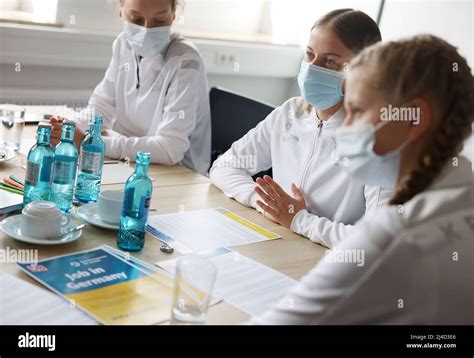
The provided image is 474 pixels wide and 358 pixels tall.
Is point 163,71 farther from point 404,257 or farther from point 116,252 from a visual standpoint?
point 404,257

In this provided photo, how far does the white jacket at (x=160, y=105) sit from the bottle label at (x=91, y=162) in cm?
47

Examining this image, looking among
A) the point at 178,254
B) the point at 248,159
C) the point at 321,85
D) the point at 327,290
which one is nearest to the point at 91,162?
the point at 178,254

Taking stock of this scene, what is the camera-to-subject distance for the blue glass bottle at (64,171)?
63.4 inches

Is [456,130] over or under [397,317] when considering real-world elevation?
over

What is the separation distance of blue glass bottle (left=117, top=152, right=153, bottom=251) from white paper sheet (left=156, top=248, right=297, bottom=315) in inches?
3.8

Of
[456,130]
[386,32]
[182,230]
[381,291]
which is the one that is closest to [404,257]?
[381,291]

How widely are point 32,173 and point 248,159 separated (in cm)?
83

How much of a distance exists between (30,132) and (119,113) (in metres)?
0.47

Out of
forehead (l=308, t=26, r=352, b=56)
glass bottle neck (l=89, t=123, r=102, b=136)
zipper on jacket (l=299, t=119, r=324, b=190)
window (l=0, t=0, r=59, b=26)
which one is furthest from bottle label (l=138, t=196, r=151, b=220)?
window (l=0, t=0, r=59, b=26)

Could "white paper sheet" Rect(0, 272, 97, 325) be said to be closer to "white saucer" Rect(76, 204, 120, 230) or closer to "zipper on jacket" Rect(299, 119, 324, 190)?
"white saucer" Rect(76, 204, 120, 230)

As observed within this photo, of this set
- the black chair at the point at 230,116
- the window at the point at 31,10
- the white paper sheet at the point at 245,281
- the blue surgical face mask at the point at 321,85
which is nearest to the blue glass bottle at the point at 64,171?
the white paper sheet at the point at 245,281

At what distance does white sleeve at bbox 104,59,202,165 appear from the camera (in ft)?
7.32

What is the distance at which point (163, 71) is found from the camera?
2.52 m

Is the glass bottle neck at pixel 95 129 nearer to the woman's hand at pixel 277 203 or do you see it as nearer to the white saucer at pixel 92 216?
the white saucer at pixel 92 216
